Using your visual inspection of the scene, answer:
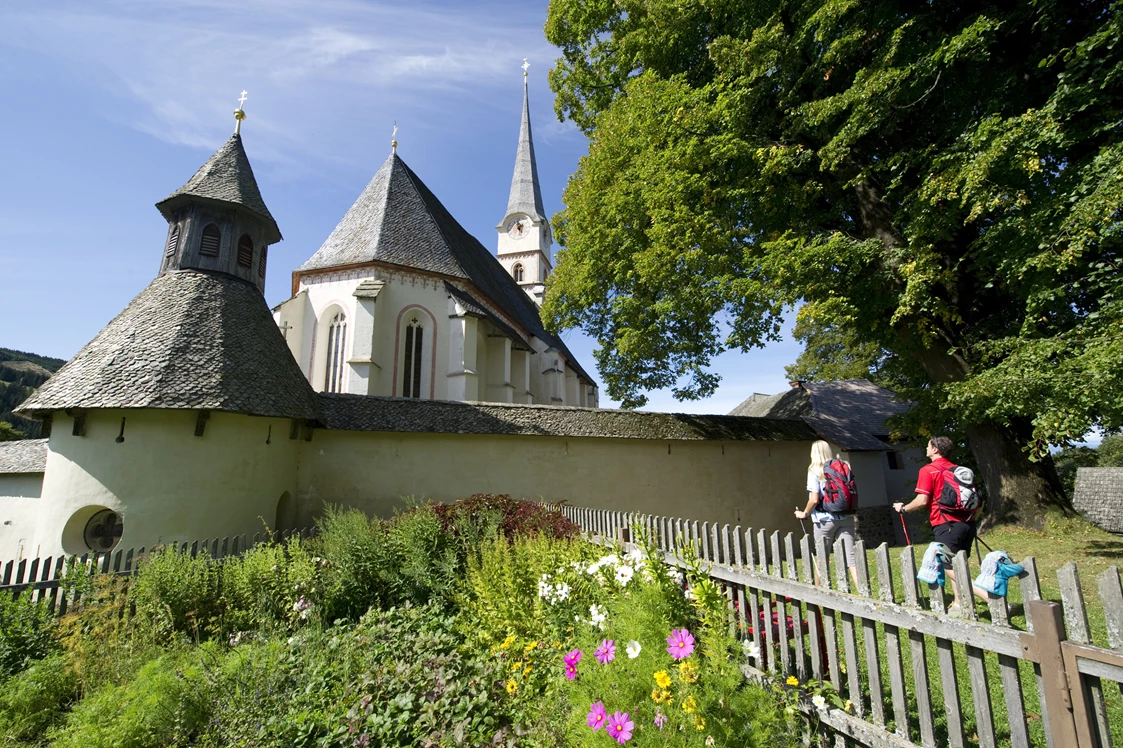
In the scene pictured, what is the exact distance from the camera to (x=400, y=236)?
19.6 metres

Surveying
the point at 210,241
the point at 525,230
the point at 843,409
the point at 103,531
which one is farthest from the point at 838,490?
the point at 525,230

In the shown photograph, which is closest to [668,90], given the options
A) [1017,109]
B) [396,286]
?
[1017,109]

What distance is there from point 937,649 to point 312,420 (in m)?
11.1

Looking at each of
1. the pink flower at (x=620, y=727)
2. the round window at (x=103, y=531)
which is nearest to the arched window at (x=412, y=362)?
the round window at (x=103, y=531)

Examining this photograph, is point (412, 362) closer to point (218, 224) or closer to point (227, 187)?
point (218, 224)

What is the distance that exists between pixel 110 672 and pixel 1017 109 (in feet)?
47.7

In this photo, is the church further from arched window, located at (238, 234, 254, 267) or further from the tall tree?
the tall tree

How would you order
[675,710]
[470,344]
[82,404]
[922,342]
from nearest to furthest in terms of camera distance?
[675,710] → [82,404] → [922,342] → [470,344]

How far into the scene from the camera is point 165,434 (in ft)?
30.0

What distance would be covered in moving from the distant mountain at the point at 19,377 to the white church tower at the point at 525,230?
1386 inches

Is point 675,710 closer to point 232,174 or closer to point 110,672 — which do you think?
point 110,672

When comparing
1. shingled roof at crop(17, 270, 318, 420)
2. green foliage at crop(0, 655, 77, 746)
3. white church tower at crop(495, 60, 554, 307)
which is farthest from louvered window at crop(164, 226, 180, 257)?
white church tower at crop(495, 60, 554, 307)

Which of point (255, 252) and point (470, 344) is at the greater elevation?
point (255, 252)

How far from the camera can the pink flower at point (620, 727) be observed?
2383 mm
